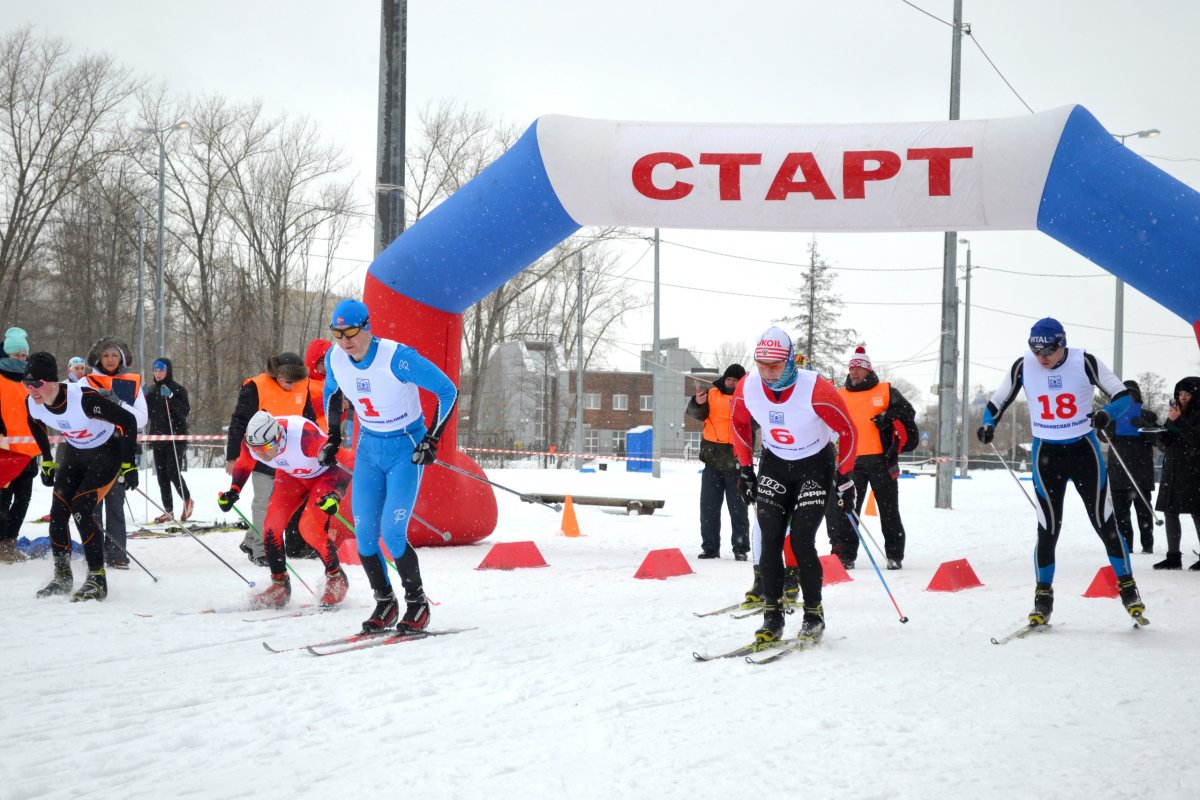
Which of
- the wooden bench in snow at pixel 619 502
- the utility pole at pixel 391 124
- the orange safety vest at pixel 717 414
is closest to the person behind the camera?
the orange safety vest at pixel 717 414

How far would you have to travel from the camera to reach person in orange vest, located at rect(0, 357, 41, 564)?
27.5 feet

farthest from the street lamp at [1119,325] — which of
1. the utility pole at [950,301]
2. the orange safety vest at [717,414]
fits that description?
the orange safety vest at [717,414]

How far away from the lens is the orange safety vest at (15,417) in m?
8.37

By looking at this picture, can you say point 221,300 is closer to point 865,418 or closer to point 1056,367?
point 865,418

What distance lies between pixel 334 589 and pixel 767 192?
5.06 m

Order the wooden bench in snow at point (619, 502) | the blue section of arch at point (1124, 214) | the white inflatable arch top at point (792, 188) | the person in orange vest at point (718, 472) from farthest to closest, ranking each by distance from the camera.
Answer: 1. the wooden bench in snow at point (619, 502)
2. the person in orange vest at point (718, 472)
3. the white inflatable arch top at point (792, 188)
4. the blue section of arch at point (1124, 214)

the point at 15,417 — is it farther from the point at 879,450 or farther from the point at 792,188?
the point at 879,450

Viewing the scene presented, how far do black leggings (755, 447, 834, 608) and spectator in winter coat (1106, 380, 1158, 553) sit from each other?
5.90 meters

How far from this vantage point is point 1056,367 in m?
6.43

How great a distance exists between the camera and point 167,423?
12.0 meters

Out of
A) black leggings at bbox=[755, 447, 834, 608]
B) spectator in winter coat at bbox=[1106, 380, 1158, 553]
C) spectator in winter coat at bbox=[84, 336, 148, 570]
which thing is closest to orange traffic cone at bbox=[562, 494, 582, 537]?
spectator in winter coat at bbox=[84, 336, 148, 570]

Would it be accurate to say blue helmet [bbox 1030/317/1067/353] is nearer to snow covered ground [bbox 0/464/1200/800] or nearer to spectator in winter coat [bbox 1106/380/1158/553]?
snow covered ground [bbox 0/464/1200/800]

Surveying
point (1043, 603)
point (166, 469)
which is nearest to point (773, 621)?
point (1043, 603)

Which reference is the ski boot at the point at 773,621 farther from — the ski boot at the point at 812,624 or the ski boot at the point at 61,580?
the ski boot at the point at 61,580
